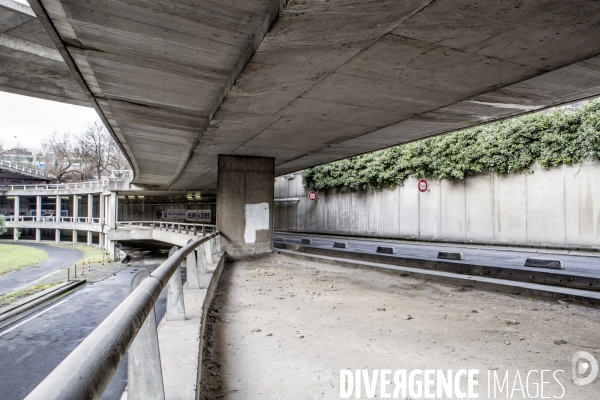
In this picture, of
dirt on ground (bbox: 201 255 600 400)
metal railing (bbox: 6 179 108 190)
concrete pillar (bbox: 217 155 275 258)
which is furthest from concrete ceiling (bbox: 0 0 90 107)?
metal railing (bbox: 6 179 108 190)

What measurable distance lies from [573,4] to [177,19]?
4.73 metres

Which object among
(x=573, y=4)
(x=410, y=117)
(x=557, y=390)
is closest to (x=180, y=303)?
(x=557, y=390)

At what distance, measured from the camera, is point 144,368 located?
1.77 meters

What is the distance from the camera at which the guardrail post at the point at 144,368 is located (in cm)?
176

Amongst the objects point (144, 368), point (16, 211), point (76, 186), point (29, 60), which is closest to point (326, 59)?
point (144, 368)

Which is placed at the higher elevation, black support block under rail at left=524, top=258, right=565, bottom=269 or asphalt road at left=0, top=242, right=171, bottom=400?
black support block under rail at left=524, top=258, right=565, bottom=269

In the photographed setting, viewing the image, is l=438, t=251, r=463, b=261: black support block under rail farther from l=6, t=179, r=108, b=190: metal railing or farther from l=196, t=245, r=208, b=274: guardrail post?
l=6, t=179, r=108, b=190: metal railing

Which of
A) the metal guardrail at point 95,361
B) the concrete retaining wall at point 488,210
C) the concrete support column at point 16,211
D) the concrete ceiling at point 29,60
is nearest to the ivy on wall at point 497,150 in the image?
the concrete retaining wall at point 488,210

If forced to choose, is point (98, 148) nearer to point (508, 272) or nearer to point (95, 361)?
point (508, 272)

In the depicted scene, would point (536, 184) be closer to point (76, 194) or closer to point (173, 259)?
point (173, 259)

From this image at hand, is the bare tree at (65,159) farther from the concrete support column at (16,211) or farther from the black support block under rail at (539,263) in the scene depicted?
the black support block under rail at (539,263)

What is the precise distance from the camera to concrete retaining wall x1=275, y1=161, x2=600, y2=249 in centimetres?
1555

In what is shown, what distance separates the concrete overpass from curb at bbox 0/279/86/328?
43.4 ft

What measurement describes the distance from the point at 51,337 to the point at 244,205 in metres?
9.36
